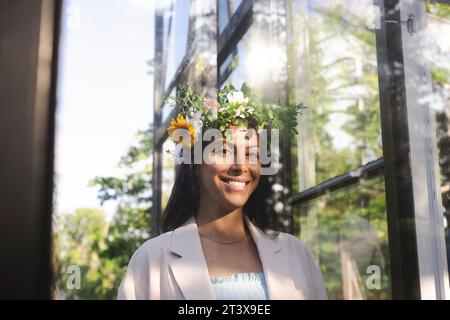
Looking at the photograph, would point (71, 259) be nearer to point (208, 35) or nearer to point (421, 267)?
point (208, 35)

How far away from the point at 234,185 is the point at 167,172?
0.21 metres

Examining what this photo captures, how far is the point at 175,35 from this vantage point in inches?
71.9

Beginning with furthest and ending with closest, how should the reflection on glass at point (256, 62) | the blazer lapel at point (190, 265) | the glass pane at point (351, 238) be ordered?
the reflection on glass at point (256, 62)
the glass pane at point (351, 238)
the blazer lapel at point (190, 265)

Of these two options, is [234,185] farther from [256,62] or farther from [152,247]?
[256,62]

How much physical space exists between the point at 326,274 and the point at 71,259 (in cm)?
74

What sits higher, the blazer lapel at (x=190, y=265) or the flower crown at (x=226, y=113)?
the flower crown at (x=226, y=113)

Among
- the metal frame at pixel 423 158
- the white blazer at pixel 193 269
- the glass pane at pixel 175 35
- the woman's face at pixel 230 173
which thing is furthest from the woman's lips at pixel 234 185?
the metal frame at pixel 423 158

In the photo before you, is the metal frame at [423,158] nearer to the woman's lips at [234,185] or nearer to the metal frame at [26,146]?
the woman's lips at [234,185]

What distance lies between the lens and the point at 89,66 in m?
1.76


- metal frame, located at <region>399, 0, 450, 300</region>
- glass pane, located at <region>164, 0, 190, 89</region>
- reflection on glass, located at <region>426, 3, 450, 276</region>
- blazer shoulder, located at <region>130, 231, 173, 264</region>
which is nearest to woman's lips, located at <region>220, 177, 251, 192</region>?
blazer shoulder, located at <region>130, 231, 173, 264</region>

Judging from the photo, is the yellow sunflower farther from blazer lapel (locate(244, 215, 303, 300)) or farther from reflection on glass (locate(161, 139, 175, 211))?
blazer lapel (locate(244, 215, 303, 300))

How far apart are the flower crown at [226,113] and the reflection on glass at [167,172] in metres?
0.03

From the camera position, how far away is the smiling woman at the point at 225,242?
1620mm

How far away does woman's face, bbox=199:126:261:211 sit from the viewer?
173cm
